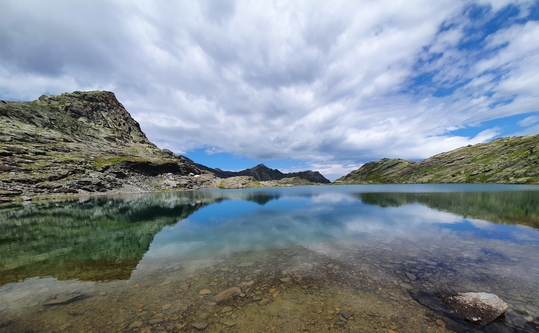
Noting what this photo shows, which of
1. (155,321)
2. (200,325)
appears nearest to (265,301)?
(200,325)

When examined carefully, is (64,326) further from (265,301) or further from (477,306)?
(477,306)

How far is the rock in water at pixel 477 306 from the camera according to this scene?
10.5 metres

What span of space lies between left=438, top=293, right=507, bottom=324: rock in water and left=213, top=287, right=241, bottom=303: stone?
41.6 ft

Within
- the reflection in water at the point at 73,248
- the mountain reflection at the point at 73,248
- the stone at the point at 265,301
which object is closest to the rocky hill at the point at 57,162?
the reflection in water at the point at 73,248

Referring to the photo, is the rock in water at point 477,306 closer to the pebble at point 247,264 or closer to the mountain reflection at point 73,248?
the pebble at point 247,264

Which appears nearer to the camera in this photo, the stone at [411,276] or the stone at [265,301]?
the stone at [265,301]

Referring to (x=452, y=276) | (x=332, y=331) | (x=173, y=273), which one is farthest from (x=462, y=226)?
(x=173, y=273)

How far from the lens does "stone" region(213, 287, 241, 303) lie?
13.6 meters

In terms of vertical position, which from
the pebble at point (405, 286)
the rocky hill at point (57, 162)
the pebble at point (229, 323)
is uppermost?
the rocky hill at point (57, 162)

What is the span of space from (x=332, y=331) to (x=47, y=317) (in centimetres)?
1562

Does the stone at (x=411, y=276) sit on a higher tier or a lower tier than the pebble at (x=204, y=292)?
higher

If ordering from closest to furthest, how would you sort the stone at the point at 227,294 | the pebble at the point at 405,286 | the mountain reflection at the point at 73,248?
1. the stone at the point at 227,294
2. the pebble at the point at 405,286
3. the mountain reflection at the point at 73,248

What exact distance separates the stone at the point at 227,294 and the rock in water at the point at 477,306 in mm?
12685

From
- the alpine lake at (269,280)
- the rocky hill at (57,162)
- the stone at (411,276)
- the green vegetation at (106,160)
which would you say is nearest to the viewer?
the alpine lake at (269,280)
